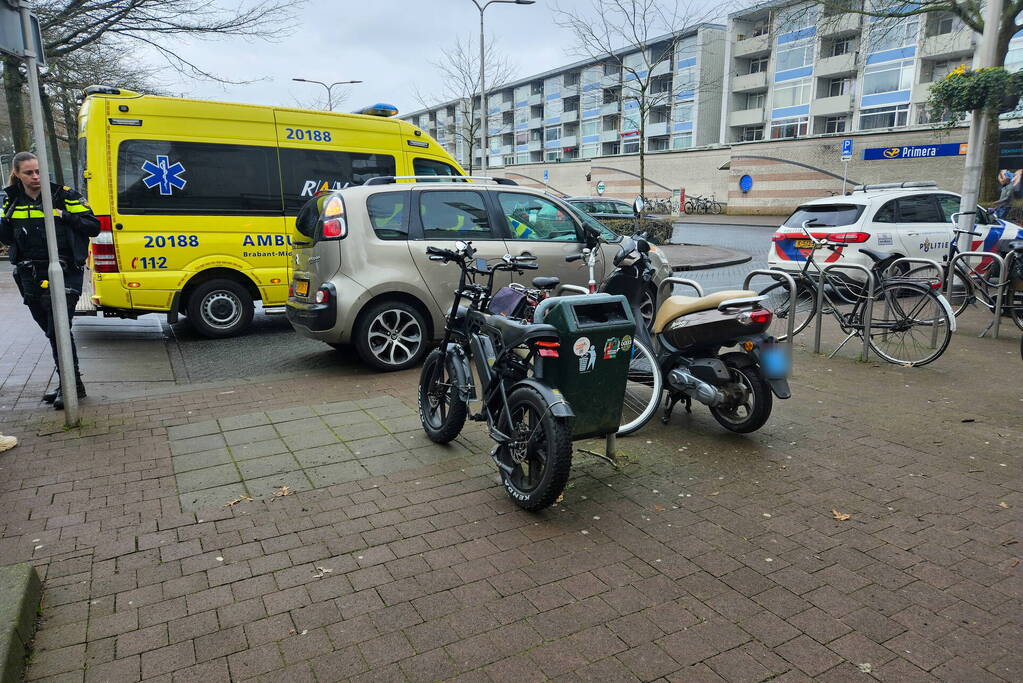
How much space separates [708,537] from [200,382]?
16.5 ft

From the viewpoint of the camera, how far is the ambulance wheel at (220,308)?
870 cm

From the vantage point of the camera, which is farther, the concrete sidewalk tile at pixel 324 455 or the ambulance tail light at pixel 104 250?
the ambulance tail light at pixel 104 250

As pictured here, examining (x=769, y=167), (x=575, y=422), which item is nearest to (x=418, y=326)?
(x=575, y=422)

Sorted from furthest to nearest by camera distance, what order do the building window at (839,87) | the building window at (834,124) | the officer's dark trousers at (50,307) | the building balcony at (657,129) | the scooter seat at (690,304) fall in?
the building balcony at (657,129), the building window at (834,124), the building window at (839,87), the officer's dark trousers at (50,307), the scooter seat at (690,304)

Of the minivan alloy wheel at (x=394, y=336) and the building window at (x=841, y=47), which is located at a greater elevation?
the building window at (x=841, y=47)

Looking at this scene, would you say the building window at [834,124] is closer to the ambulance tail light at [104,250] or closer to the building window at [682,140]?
the building window at [682,140]

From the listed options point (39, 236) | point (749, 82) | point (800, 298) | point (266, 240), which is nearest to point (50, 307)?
point (39, 236)

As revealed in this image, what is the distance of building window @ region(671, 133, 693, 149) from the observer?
5966 cm

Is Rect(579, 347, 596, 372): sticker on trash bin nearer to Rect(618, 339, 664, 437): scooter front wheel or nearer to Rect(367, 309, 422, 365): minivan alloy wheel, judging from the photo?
Rect(618, 339, 664, 437): scooter front wheel

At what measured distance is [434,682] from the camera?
2506 mm

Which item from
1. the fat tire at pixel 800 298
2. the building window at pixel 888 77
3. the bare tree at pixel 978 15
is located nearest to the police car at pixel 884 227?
the fat tire at pixel 800 298

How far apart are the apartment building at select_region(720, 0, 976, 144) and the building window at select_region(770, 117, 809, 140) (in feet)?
0.22

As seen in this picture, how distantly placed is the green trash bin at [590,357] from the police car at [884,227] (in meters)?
7.72

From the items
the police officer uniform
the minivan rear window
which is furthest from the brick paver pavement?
the minivan rear window
